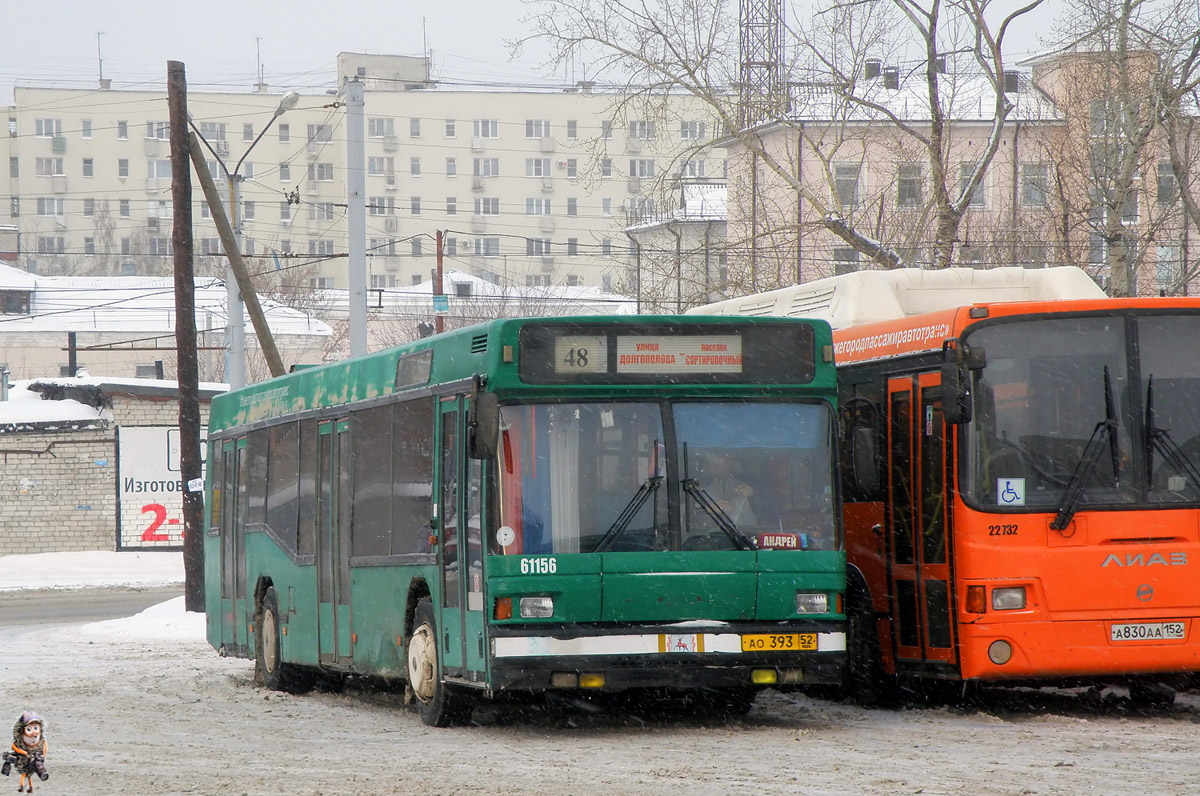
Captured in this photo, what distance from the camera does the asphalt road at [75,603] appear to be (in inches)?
1131

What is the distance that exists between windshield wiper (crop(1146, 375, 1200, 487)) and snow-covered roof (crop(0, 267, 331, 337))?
2742 inches

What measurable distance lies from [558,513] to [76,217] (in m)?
116

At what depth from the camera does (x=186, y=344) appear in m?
26.5

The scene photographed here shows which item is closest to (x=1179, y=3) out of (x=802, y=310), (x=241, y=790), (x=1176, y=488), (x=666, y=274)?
(x=666, y=274)

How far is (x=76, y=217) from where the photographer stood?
121 meters

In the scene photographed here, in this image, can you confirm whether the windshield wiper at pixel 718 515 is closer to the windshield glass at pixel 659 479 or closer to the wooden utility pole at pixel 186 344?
the windshield glass at pixel 659 479

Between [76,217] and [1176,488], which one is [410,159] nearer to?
A: [76,217]

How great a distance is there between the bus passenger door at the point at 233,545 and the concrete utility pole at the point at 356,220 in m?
6.08

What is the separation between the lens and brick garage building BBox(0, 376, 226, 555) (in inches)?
1718

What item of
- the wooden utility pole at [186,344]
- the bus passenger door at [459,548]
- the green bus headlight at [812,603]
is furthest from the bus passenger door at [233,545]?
the wooden utility pole at [186,344]

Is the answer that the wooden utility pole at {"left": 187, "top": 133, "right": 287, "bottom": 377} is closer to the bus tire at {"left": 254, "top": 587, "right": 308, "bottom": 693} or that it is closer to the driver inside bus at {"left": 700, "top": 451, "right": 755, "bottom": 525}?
the bus tire at {"left": 254, "top": 587, "right": 308, "bottom": 693}

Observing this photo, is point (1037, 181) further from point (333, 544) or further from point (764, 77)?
point (333, 544)

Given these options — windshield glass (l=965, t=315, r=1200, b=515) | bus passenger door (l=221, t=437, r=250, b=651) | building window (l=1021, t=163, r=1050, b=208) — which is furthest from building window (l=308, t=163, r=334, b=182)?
windshield glass (l=965, t=315, r=1200, b=515)

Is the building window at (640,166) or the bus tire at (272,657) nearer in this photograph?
the bus tire at (272,657)
